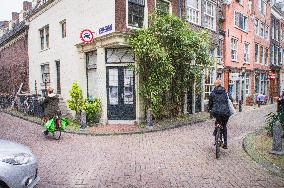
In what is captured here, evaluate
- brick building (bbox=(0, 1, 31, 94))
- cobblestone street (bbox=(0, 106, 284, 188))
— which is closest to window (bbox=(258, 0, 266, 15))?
brick building (bbox=(0, 1, 31, 94))

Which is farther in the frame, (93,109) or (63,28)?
(63,28)

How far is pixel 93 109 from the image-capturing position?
43.9ft

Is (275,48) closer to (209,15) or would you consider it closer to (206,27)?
(209,15)

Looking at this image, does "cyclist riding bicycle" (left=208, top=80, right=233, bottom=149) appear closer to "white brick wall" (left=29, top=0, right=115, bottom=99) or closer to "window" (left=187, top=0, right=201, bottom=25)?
"white brick wall" (left=29, top=0, right=115, bottom=99)

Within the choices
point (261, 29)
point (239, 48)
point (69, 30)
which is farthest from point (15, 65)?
point (261, 29)

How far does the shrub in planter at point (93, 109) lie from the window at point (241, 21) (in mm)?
17051

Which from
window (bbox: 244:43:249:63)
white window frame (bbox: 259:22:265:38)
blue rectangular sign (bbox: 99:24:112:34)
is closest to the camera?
blue rectangular sign (bbox: 99:24:112:34)

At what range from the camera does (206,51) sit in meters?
14.3

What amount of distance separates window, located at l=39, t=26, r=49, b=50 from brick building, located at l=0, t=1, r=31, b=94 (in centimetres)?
232

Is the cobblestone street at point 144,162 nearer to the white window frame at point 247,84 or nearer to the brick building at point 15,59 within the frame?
the brick building at point 15,59

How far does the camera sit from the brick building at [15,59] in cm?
2306

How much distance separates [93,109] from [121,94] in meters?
1.49

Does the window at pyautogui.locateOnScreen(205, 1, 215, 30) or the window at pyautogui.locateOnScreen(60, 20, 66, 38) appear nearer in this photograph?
the window at pyautogui.locateOnScreen(60, 20, 66, 38)

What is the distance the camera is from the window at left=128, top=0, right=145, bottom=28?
13.7 metres
